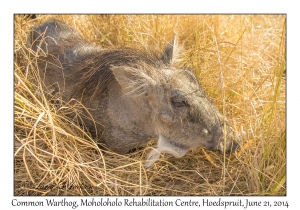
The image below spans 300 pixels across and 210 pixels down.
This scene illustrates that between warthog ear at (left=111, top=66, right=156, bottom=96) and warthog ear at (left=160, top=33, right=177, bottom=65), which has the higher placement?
warthog ear at (left=160, top=33, right=177, bottom=65)

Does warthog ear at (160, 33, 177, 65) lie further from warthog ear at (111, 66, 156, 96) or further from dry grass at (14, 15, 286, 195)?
warthog ear at (111, 66, 156, 96)

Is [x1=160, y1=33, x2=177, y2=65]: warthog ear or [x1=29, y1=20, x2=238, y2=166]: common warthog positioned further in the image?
[x1=160, y1=33, x2=177, y2=65]: warthog ear

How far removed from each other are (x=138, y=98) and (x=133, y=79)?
0.66 feet

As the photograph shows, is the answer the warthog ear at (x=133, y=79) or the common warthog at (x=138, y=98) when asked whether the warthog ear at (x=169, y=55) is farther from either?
the warthog ear at (x=133, y=79)

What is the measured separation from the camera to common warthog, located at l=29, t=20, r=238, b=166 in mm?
2973

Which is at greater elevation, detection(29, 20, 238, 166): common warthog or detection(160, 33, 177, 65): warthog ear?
detection(160, 33, 177, 65): warthog ear

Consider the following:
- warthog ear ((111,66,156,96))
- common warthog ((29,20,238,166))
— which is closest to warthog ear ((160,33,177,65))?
common warthog ((29,20,238,166))

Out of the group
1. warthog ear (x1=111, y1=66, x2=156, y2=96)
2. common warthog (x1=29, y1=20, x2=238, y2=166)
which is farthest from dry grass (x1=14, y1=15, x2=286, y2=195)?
warthog ear (x1=111, y1=66, x2=156, y2=96)

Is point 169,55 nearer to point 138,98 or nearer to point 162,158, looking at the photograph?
point 138,98

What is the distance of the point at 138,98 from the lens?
3.16m

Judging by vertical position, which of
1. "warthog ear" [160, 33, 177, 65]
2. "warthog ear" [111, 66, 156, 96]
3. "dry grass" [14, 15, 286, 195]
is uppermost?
"warthog ear" [160, 33, 177, 65]

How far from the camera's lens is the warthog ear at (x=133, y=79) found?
118 inches

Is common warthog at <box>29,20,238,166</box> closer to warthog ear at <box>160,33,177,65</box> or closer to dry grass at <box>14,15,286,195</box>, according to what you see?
warthog ear at <box>160,33,177,65</box>

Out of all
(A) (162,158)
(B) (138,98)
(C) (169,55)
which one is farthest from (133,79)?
(A) (162,158)
